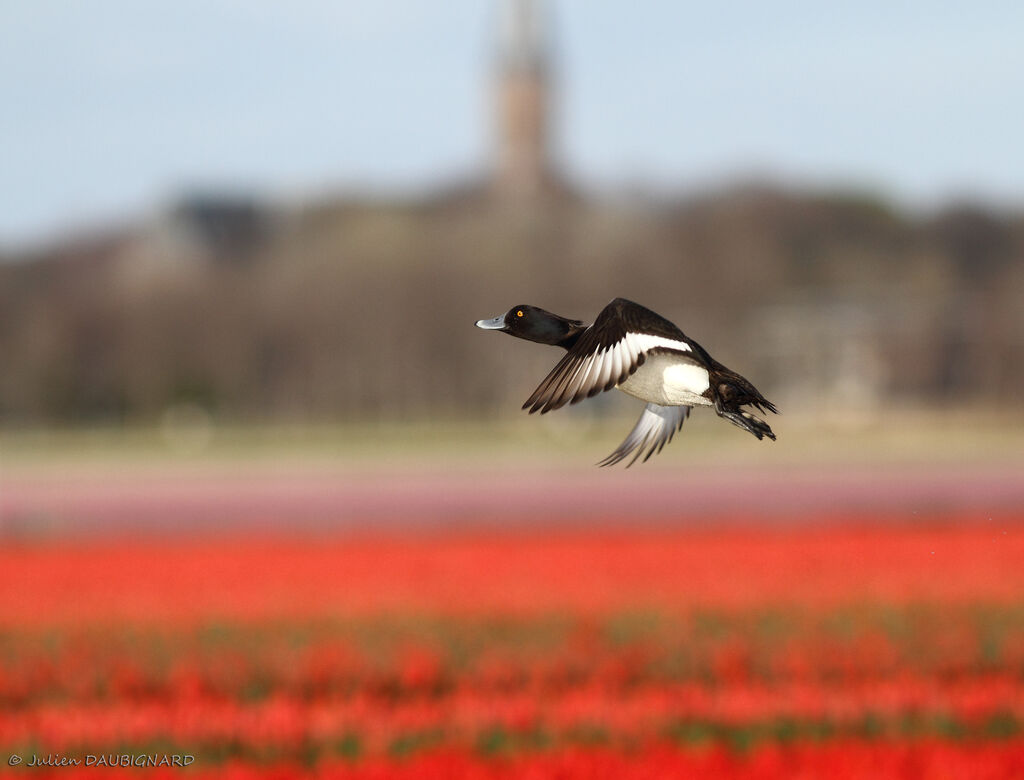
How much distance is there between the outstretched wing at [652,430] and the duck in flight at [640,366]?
0.07 meters

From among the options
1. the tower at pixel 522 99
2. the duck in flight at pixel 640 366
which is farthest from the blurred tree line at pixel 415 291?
the tower at pixel 522 99

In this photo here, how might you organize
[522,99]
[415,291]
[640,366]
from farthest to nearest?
[522,99], [415,291], [640,366]

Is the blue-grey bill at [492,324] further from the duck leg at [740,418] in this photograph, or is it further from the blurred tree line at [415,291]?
the blurred tree line at [415,291]

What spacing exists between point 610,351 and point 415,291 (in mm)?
28619

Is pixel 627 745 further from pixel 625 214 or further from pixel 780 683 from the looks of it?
pixel 625 214

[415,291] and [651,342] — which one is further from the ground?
[415,291]

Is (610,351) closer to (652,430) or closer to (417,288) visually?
(652,430)

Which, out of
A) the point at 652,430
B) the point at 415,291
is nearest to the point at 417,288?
the point at 415,291

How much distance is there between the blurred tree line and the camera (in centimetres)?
2705

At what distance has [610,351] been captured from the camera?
131 cm

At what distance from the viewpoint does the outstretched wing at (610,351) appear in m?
1.29

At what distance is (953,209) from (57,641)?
→ 6848 millimetres

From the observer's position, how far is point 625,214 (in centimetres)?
4622

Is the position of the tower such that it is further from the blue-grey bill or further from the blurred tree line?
the blue-grey bill
